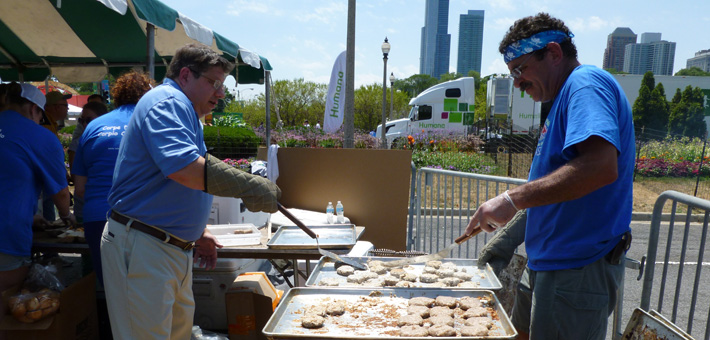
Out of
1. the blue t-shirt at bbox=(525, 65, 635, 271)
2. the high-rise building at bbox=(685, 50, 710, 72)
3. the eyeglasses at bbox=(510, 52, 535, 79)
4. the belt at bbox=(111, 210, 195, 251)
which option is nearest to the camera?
the blue t-shirt at bbox=(525, 65, 635, 271)

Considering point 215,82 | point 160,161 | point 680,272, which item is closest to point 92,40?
point 215,82

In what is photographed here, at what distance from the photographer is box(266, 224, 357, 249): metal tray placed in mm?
3413

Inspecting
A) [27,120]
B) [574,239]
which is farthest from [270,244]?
[574,239]

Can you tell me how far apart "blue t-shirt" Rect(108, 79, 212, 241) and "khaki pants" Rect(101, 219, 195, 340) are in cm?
11

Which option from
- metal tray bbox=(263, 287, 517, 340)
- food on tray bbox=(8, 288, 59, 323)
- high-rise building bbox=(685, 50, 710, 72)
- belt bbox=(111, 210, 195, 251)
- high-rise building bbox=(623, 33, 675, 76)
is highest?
high-rise building bbox=(623, 33, 675, 76)

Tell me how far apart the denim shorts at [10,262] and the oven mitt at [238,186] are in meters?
1.99

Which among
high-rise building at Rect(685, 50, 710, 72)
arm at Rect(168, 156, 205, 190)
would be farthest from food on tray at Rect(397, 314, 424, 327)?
high-rise building at Rect(685, 50, 710, 72)

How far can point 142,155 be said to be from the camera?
2.18 m

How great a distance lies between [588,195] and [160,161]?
5.85 feet

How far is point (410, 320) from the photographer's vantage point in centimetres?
183

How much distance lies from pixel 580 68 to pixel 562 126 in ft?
0.79

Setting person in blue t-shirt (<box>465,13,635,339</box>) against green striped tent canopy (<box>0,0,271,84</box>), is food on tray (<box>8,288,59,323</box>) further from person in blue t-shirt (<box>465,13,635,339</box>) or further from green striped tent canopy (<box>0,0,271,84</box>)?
person in blue t-shirt (<box>465,13,635,339</box>)

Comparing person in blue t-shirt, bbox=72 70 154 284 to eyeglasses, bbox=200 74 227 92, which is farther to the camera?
person in blue t-shirt, bbox=72 70 154 284

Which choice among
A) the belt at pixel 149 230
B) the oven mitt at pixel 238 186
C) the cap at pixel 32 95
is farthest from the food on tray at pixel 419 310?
the cap at pixel 32 95
